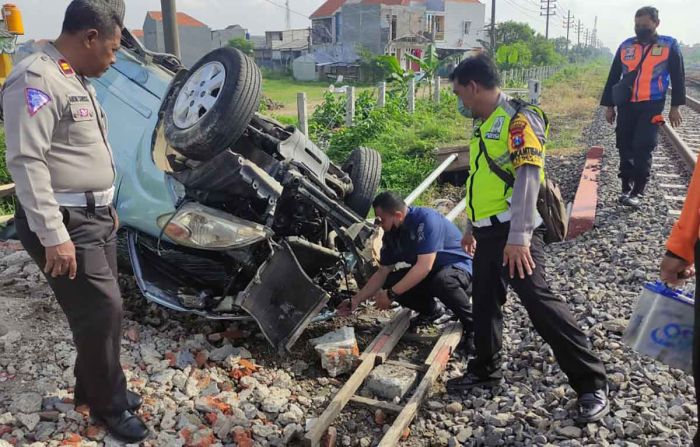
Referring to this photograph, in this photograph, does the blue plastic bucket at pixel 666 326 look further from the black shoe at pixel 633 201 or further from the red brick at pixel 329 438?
the black shoe at pixel 633 201

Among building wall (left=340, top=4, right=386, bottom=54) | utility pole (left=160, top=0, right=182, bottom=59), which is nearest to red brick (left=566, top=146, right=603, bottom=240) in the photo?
utility pole (left=160, top=0, right=182, bottom=59)

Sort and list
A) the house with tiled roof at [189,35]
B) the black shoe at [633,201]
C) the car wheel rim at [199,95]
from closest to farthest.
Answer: the car wheel rim at [199,95] → the black shoe at [633,201] → the house with tiled roof at [189,35]

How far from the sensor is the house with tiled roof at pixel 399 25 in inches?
1889

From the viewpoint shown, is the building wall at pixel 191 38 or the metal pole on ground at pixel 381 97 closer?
the metal pole on ground at pixel 381 97

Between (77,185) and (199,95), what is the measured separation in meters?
1.24

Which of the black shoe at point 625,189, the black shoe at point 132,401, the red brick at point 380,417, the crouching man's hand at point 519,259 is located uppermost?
the crouching man's hand at point 519,259

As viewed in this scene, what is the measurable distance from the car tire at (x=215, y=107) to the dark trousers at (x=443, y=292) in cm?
148

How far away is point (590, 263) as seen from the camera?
486 cm

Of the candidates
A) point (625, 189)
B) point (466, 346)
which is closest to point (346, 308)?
point (466, 346)

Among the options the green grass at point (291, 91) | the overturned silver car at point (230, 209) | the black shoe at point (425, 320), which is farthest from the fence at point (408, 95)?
the green grass at point (291, 91)

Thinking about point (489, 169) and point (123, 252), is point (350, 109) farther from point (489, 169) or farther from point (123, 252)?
point (489, 169)

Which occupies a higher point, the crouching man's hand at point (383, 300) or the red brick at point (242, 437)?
the crouching man's hand at point (383, 300)

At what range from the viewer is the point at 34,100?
2209mm

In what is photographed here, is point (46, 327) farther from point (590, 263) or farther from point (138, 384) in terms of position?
point (590, 263)
